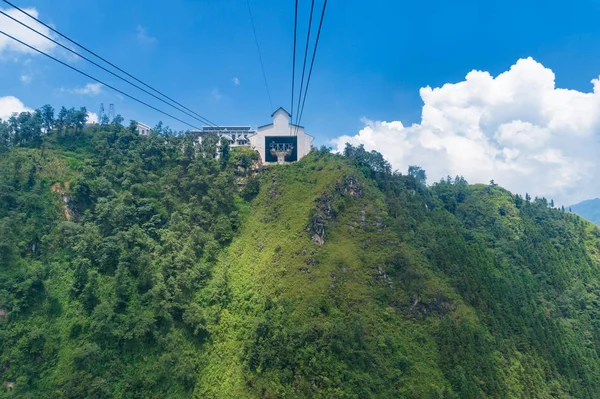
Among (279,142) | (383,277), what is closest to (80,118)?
(279,142)

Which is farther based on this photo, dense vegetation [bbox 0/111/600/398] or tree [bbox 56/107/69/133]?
tree [bbox 56/107/69/133]

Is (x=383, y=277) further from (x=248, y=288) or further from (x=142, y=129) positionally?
(x=142, y=129)

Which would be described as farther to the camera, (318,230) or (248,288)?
(318,230)

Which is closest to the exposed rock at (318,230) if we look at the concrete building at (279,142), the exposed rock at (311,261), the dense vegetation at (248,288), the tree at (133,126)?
the dense vegetation at (248,288)

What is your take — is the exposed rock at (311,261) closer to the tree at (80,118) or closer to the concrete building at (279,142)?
the concrete building at (279,142)

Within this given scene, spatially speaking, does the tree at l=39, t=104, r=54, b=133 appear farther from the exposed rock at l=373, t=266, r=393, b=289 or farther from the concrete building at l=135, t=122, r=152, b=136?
the exposed rock at l=373, t=266, r=393, b=289

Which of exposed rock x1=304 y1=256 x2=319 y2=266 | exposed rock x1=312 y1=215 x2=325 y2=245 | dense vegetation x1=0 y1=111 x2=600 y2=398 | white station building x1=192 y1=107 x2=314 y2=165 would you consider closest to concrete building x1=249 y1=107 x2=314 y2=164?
white station building x1=192 y1=107 x2=314 y2=165

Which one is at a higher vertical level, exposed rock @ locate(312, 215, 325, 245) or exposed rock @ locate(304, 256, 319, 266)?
exposed rock @ locate(312, 215, 325, 245)

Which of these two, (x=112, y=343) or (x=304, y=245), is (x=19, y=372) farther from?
(x=304, y=245)
